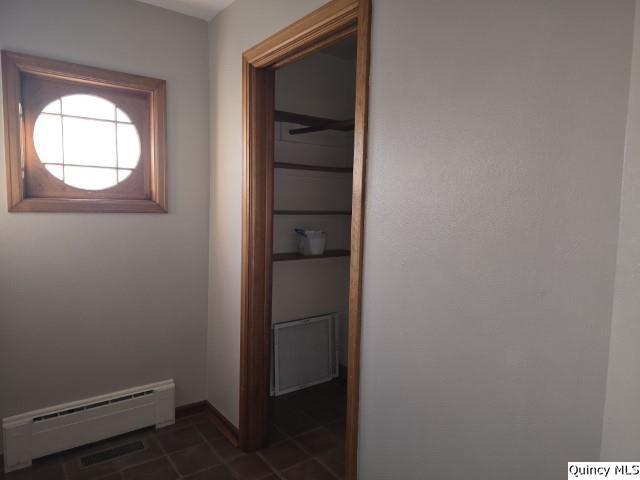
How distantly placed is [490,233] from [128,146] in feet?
7.27

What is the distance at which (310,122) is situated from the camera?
2910 millimetres

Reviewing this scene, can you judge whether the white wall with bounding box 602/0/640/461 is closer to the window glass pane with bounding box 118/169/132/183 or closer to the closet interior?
the closet interior

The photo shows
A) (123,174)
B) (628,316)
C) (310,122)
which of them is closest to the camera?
(628,316)

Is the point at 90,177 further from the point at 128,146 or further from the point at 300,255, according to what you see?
the point at 300,255

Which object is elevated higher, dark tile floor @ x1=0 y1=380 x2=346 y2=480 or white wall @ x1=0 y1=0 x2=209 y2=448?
white wall @ x1=0 y1=0 x2=209 y2=448

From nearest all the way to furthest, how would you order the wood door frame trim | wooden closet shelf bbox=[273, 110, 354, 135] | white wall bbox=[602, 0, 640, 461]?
white wall bbox=[602, 0, 640, 461], the wood door frame trim, wooden closet shelf bbox=[273, 110, 354, 135]

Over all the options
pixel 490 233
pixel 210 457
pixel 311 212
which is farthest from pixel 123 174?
pixel 490 233

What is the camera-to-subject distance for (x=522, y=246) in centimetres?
108

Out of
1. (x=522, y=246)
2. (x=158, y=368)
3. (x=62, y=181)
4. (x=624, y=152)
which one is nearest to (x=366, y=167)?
(x=522, y=246)

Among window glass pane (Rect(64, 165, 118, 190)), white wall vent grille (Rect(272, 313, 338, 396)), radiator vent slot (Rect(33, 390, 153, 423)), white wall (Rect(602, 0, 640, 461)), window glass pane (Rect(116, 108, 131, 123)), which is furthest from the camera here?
white wall vent grille (Rect(272, 313, 338, 396))

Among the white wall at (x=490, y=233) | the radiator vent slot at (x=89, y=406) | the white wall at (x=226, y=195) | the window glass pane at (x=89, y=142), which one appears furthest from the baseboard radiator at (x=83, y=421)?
the white wall at (x=490, y=233)

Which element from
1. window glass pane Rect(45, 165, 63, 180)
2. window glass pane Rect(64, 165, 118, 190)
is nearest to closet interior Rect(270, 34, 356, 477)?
window glass pane Rect(64, 165, 118, 190)

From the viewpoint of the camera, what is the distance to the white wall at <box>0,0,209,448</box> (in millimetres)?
2174

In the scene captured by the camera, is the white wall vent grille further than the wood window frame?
Yes
